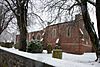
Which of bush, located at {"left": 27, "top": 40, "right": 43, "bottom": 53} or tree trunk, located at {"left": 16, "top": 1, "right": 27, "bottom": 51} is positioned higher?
tree trunk, located at {"left": 16, "top": 1, "right": 27, "bottom": 51}

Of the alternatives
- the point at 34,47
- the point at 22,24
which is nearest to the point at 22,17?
the point at 22,24

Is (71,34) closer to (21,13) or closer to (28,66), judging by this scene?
(21,13)

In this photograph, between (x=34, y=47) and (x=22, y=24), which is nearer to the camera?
(x=22, y=24)

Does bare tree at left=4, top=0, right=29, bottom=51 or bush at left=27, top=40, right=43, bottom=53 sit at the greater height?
bare tree at left=4, top=0, right=29, bottom=51

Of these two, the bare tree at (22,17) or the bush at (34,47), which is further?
the bush at (34,47)

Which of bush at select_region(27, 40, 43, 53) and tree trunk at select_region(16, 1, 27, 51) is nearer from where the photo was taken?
tree trunk at select_region(16, 1, 27, 51)

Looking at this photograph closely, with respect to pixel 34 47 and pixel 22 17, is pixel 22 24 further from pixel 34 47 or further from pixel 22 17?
pixel 34 47

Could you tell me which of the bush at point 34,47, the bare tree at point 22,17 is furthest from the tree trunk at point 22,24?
the bush at point 34,47

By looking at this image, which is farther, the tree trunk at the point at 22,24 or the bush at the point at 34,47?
the bush at the point at 34,47

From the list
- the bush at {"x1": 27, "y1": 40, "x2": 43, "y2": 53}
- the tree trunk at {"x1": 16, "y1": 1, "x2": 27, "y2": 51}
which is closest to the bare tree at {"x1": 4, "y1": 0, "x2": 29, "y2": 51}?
the tree trunk at {"x1": 16, "y1": 1, "x2": 27, "y2": 51}

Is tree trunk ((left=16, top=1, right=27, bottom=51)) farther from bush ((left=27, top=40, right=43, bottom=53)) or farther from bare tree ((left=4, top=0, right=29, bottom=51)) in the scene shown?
bush ((left=27, top=40, right=43, bottom=53))

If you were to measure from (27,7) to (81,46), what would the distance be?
1527cm

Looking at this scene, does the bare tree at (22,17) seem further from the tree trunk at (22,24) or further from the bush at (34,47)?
the bush at (34,47)

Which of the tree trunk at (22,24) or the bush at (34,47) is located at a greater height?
the tree trunk at (22,24)
